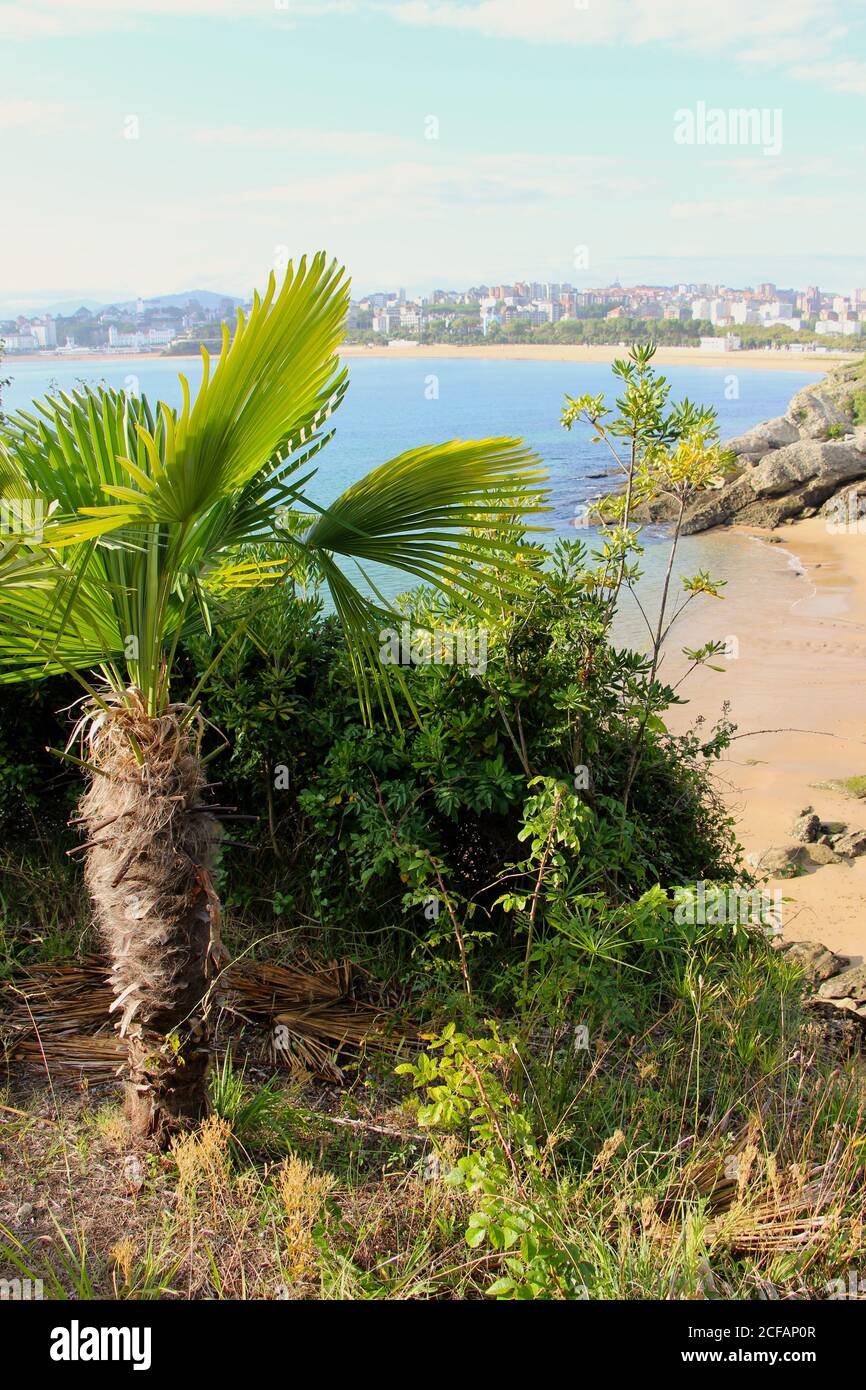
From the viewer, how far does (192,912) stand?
322 centimetres

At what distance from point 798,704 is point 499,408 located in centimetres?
5620

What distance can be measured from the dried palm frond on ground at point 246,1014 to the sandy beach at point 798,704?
3292mm

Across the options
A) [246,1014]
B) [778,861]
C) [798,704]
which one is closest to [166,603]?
[246,1014]

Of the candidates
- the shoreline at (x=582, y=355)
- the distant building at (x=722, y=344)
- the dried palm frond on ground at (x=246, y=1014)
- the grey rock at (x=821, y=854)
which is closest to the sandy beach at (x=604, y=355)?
the shoreline at (x=582, y=355)

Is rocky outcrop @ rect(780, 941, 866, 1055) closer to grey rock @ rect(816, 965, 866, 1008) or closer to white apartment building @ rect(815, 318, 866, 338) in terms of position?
grey rock @ rect(816, 965, 866, 1008)

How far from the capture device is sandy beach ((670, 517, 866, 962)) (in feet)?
24.1

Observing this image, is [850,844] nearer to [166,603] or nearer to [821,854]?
[821,854]

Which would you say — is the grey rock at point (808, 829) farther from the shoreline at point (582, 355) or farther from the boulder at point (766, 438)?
the shoreline at point (582, 355)

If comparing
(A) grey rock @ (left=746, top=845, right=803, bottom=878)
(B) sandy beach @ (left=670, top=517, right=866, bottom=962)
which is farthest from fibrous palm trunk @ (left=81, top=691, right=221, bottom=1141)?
(A) grey rock @ (left=746, top=845, right=803, bottom=878)

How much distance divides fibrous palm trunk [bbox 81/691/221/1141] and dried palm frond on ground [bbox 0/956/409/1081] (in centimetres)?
59

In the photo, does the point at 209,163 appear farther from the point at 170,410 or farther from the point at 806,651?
the point at 170,410

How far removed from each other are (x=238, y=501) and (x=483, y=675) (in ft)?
4.73

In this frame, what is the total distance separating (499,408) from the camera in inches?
2591

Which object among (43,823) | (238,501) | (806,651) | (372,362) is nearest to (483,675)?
(238,501)
